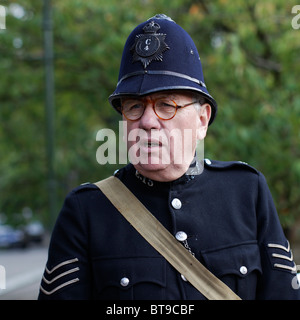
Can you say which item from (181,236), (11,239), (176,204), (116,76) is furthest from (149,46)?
(11,239)

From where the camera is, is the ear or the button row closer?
the button row

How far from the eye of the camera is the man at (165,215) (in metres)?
2.34

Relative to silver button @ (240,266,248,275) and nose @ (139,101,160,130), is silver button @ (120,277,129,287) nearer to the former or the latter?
silver button @ (240,266,248,275)

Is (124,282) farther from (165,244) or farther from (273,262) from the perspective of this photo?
(273,262)

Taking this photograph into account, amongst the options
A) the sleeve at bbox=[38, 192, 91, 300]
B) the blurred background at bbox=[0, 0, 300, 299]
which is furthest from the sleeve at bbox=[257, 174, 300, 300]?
the blurred background at bbox=[0, 0, 300, 299]

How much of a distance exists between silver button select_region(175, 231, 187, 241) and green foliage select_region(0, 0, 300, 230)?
4291 millimetres

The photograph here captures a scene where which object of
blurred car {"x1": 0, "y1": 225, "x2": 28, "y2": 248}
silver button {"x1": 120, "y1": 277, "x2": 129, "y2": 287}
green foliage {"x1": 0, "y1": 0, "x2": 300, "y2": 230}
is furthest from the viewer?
blurred car {"x1": 0, "y1": 225, "x2": 28, "y2": 248}

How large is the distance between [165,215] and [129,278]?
12.8 inches

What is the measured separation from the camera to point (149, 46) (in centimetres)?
244

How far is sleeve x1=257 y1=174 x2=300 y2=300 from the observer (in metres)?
2.38

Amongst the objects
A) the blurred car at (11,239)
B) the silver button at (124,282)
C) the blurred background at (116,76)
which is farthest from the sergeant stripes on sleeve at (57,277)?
the blurred car at (11,239)

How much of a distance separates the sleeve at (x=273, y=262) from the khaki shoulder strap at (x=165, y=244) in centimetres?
15

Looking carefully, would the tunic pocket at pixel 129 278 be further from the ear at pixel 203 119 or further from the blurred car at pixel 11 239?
the blurred car at pixel 11 239
